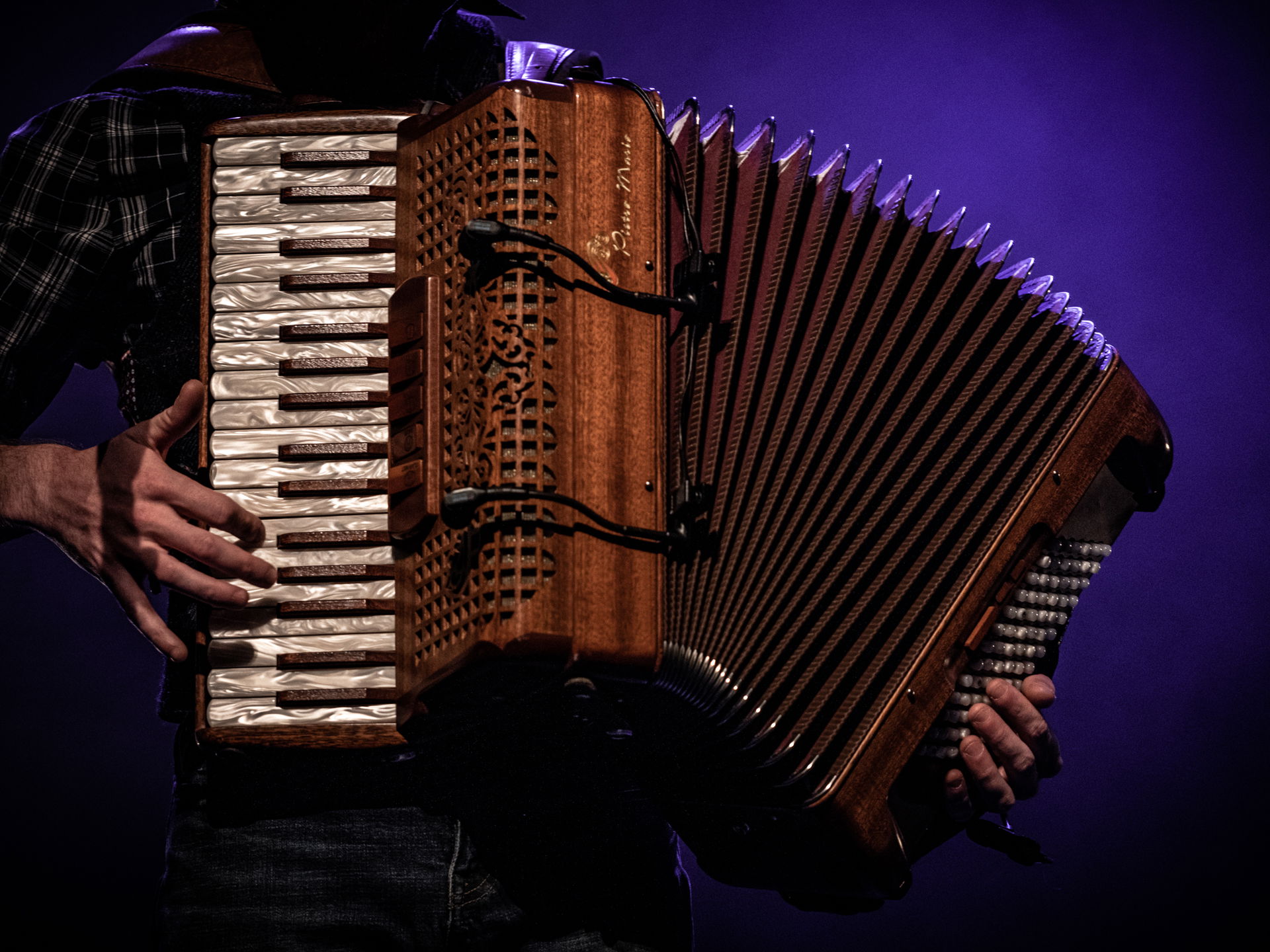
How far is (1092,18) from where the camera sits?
260cm

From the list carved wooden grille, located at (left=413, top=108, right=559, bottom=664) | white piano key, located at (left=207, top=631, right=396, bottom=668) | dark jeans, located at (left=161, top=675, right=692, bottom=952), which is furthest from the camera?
dark jeans, located at (left=161, top=675, right=692, bottom=952)

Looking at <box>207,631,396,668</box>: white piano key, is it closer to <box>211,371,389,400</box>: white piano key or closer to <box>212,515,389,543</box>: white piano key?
<box>212,515,389,543</box>: white piano key

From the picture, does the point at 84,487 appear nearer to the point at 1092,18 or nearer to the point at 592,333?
the point at 592,333

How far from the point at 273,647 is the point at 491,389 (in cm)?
38

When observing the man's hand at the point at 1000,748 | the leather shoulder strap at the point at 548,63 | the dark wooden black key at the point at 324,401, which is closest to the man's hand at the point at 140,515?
the dark wooden black key at the point at 324,401

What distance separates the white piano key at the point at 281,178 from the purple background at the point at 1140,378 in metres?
1.48

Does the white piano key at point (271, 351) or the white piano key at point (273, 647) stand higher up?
the white piano key at point (271, 351)

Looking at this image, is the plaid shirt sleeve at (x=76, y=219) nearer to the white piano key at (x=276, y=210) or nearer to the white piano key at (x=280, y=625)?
the white piano key at (x=276, y=210)

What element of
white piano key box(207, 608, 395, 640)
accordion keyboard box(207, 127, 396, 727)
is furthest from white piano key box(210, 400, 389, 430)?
white piano key box(207, 608, 395, 640)

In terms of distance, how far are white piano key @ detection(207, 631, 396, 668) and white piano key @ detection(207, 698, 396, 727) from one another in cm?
4

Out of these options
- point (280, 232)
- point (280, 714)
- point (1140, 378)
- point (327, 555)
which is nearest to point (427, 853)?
point (280, 714)

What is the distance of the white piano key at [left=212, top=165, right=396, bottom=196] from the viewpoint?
3.88 ft

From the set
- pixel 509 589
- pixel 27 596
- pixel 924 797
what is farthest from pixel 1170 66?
pixel 27 596

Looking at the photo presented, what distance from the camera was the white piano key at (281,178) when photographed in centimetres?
118
